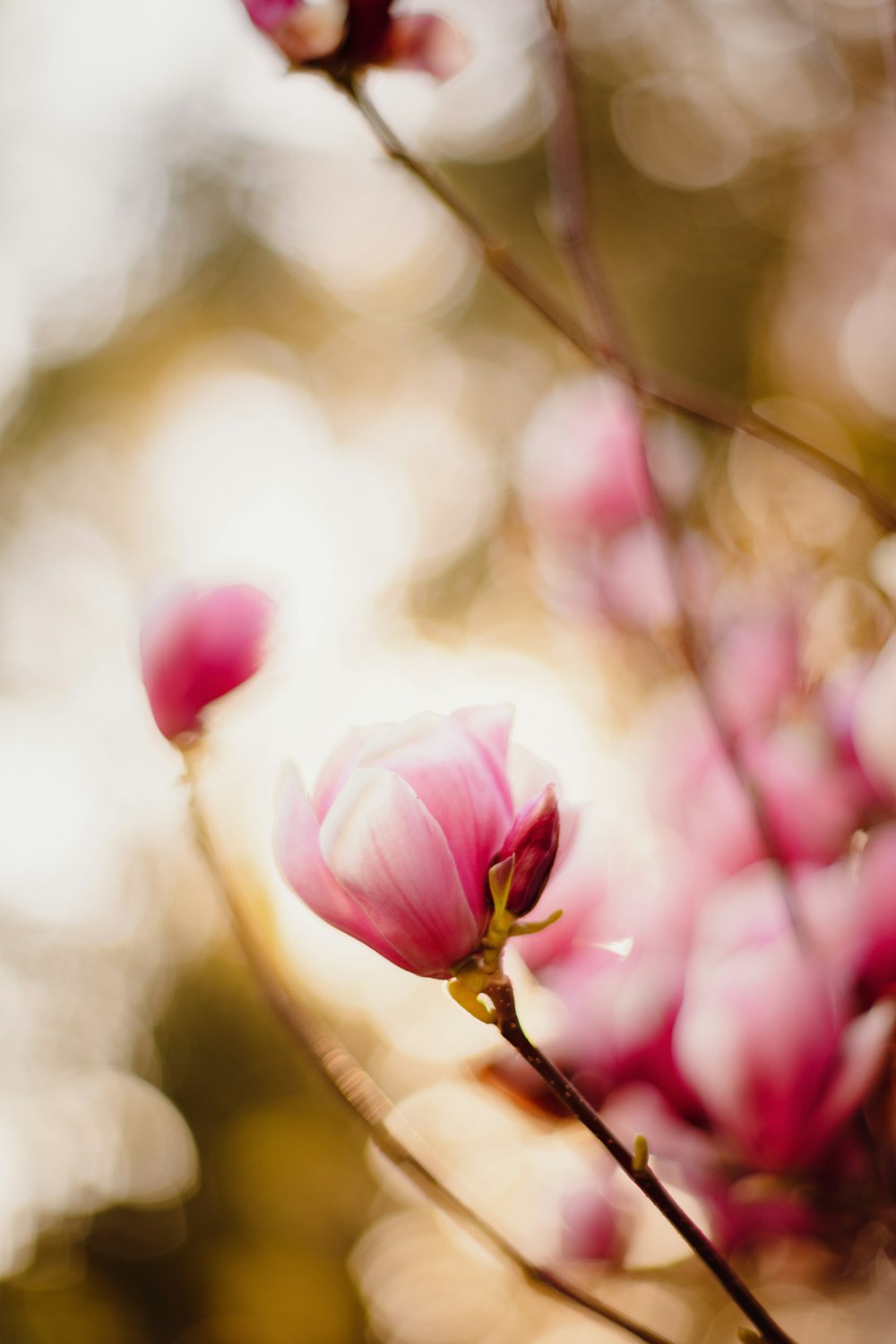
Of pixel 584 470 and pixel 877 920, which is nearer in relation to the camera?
pixel 877 920

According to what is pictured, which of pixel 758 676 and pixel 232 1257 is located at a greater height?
pixel 758 676

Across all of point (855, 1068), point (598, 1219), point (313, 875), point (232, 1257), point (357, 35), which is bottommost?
point (232, 1257)

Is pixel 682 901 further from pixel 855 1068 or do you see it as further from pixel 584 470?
pixel 584 470

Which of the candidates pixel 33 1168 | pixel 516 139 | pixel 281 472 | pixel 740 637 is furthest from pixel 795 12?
pixel 33 1168

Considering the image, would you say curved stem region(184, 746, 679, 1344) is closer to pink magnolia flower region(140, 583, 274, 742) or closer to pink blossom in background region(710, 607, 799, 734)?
pink magnolia flower region(140, 583, 274, 742)

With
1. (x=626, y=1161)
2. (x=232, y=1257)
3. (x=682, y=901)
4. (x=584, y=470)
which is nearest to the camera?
(x=626, y=1161)

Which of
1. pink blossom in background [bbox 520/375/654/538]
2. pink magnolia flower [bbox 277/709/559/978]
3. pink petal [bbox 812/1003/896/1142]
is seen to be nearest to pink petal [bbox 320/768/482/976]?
pink magnolia flower [bbox 277/709/559/978]

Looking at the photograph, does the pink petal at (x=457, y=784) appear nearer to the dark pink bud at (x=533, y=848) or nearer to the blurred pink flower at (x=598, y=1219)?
the dark pink bud at (x=533, y=848)

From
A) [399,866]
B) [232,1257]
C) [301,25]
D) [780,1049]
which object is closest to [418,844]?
[399,866]

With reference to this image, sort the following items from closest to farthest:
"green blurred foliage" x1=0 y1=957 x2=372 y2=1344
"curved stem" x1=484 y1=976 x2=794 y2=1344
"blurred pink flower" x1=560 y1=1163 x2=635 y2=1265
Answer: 1. "curved stem" x1=484 y1=976 x2=794 y2=1344
2. "blurred pink flower" x1=560 y1=1163 x2=635 y2=1265
3. "green blurred foliage" x1=0 y1=957 x2=372 y2=1344
